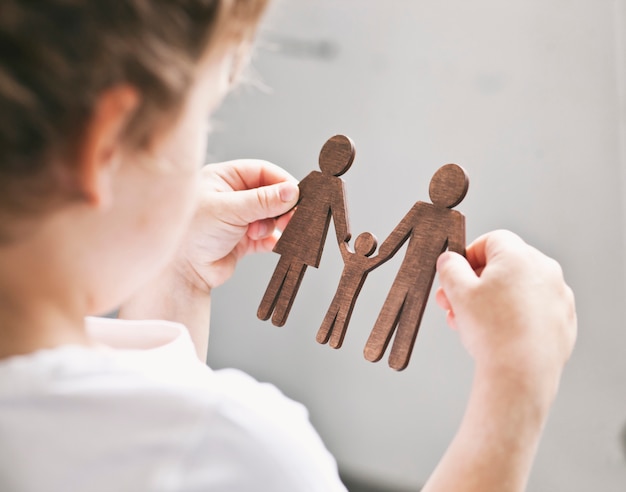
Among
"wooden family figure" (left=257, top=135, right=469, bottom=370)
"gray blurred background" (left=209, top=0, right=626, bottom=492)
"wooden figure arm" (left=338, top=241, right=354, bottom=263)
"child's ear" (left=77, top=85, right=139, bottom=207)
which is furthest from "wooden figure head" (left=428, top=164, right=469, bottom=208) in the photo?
"gray blurred background" (left=209, top=0, right=626, bottom=492)

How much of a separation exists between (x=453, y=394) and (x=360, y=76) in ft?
1.94

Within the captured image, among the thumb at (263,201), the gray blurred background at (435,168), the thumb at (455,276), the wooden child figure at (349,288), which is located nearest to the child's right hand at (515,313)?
the thumb at (455,276)

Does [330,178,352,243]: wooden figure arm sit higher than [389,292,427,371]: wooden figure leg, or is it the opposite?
[330,178,352,243]: wooden figure arm

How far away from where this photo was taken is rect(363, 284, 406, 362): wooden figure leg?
24.9 inches

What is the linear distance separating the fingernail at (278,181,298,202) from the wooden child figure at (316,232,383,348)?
0.09 m

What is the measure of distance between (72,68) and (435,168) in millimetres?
970

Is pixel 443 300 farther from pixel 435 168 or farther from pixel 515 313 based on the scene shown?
pixel 435 168

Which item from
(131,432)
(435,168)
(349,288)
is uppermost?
(435,168)

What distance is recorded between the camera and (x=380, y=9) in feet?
4.28

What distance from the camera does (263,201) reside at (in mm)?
743

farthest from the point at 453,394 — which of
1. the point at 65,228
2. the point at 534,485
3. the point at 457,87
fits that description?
the point at 65,228

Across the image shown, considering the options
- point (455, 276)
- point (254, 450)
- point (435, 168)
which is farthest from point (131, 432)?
point (435, 168)

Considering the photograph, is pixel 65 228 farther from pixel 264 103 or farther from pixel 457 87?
pixel 264 103

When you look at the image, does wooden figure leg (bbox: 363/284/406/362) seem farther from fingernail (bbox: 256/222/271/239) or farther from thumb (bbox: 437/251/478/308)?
fingernail (bbox: 256/222/271/239)
